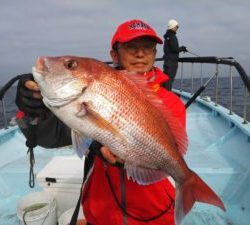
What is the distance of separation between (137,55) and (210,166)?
10.1 feet

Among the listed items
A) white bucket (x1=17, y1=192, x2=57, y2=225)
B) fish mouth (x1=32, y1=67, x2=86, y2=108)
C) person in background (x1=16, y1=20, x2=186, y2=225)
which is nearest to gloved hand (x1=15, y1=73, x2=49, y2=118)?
person in background (x1=16, y1=20, x2=186, y2=225)

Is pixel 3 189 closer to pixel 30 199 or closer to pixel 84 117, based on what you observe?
pixel 30 199

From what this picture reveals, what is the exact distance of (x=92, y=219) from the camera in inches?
98.0

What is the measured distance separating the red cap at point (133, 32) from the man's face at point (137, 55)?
65 millimetres

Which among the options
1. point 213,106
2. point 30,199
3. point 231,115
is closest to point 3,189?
point 30,199

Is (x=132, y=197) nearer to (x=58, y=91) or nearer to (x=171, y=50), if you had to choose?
(x=58, y=91)

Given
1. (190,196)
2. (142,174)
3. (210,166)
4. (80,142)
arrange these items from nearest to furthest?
(80,142), (142,174), (190,196), (210,166)

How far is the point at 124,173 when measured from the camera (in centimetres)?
228

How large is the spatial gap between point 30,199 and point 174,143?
2288mm

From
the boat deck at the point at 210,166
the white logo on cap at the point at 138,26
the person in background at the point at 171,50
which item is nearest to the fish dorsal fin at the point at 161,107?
the white logo on cap at the point at 138,26

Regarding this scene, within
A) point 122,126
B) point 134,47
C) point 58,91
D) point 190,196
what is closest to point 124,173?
point 190,196

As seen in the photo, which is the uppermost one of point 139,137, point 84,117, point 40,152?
point 84,117

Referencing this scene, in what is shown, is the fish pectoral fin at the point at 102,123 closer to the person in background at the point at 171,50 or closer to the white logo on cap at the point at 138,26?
the white logo on cap at the point at 138,26

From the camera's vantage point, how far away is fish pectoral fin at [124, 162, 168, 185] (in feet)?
6.36
